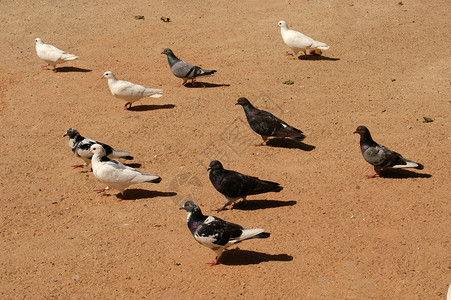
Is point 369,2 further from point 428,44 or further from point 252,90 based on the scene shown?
point 252,90

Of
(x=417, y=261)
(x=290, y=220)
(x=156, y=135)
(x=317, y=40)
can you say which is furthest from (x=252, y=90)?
(x=417, y=261)

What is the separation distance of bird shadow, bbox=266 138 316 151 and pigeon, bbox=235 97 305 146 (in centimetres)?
13

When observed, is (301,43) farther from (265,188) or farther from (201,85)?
(265,188)

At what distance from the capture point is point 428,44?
14.7 m

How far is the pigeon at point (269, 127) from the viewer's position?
32.9 feet

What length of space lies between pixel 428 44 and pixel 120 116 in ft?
26.9

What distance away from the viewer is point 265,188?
8250 millimetres

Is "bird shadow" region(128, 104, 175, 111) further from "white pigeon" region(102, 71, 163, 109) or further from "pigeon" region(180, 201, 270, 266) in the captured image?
"pigeon" region(180, 201, 270, 266)

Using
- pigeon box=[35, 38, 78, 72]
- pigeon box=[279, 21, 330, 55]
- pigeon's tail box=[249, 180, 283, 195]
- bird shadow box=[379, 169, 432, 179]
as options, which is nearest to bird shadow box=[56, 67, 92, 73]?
pigeon box=[35, 38, 78, 72]

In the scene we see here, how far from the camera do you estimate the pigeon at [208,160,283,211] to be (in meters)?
8.12

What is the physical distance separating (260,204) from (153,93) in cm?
455

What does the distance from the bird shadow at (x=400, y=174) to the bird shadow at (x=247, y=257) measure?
9.56 feet

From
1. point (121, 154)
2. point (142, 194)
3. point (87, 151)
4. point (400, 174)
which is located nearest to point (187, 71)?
point (121, 154)

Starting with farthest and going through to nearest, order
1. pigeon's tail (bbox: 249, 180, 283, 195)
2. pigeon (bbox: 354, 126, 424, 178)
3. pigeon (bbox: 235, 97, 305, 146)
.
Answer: pigeon (bbox: 235, 97, 305, 146) → pigeon (bbox: 354, 126, 424, 178) → pigeon's tail (bbox: 249, 180, 283, 195)
